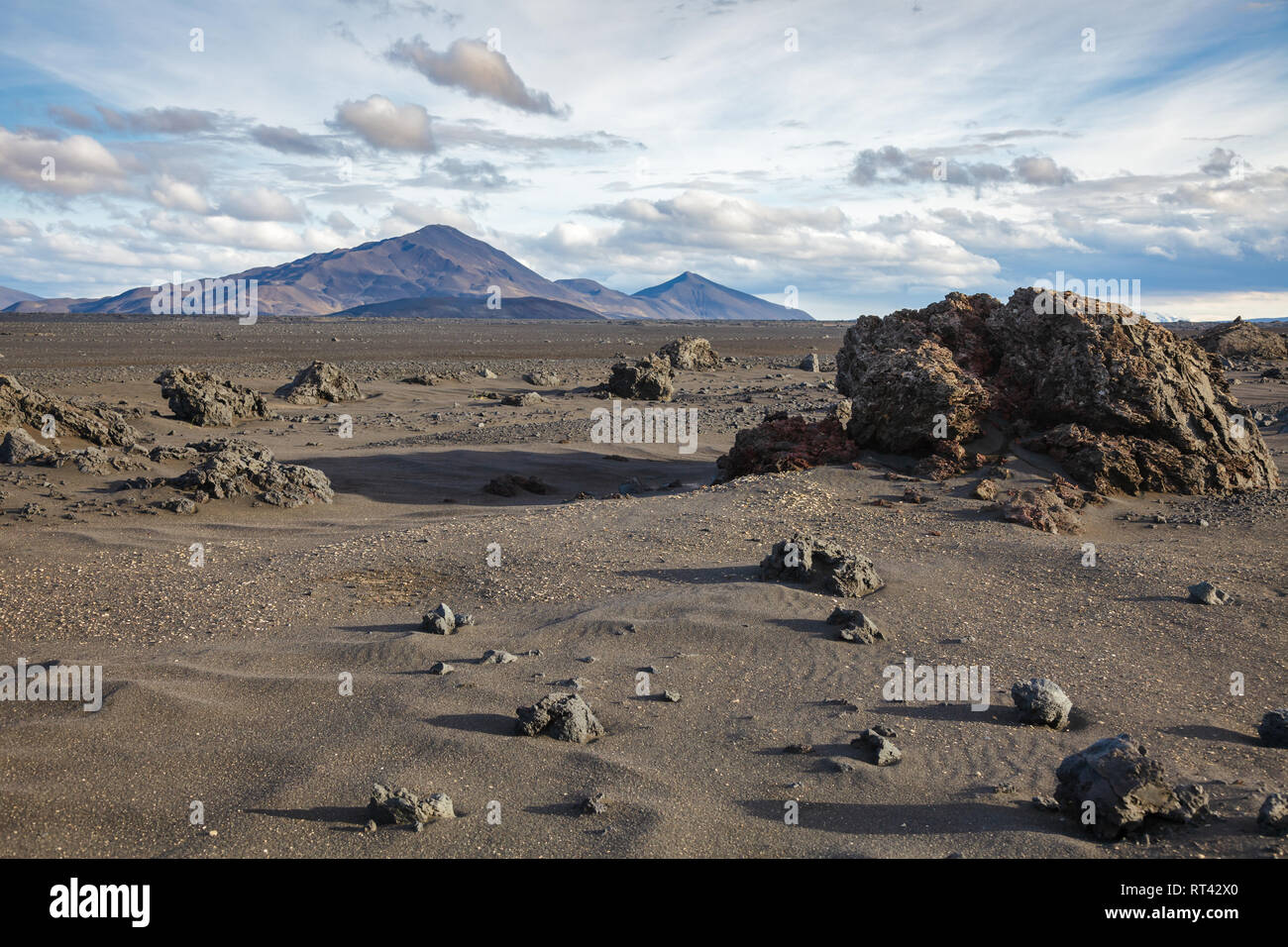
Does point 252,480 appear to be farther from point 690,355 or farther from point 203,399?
point 690,355

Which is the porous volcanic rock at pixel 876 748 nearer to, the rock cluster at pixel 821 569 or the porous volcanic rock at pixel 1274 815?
the porous volcanic rock at pixel 1274 815

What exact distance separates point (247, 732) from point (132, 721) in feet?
2.32

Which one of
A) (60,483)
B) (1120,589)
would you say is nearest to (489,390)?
(60,483)

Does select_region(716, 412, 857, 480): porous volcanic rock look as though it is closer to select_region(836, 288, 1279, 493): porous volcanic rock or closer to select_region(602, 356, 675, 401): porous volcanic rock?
select_region(836, 288, 1279, 493): porous volcanic rock

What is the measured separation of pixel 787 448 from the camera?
11.8 metres

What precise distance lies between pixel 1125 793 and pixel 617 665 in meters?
3.12

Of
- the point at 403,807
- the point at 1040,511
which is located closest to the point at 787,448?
the point at 1040,511

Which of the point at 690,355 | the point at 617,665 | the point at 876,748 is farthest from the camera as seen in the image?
the point at 690,355

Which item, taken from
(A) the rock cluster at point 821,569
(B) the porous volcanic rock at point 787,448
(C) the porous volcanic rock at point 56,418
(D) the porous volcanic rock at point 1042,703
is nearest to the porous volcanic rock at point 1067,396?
(B) the porous volcanic rock at point 787,448

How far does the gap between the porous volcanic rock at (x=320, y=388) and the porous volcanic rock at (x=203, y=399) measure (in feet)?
10.1

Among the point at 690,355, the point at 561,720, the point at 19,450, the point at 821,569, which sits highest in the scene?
the point at 690,355

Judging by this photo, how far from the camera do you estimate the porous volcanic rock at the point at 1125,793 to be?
395cm

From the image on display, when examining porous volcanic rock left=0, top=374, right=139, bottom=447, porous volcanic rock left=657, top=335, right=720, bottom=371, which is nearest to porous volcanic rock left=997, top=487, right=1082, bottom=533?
porous volcanic rock left=0, top=374, right=139, bottom=447
